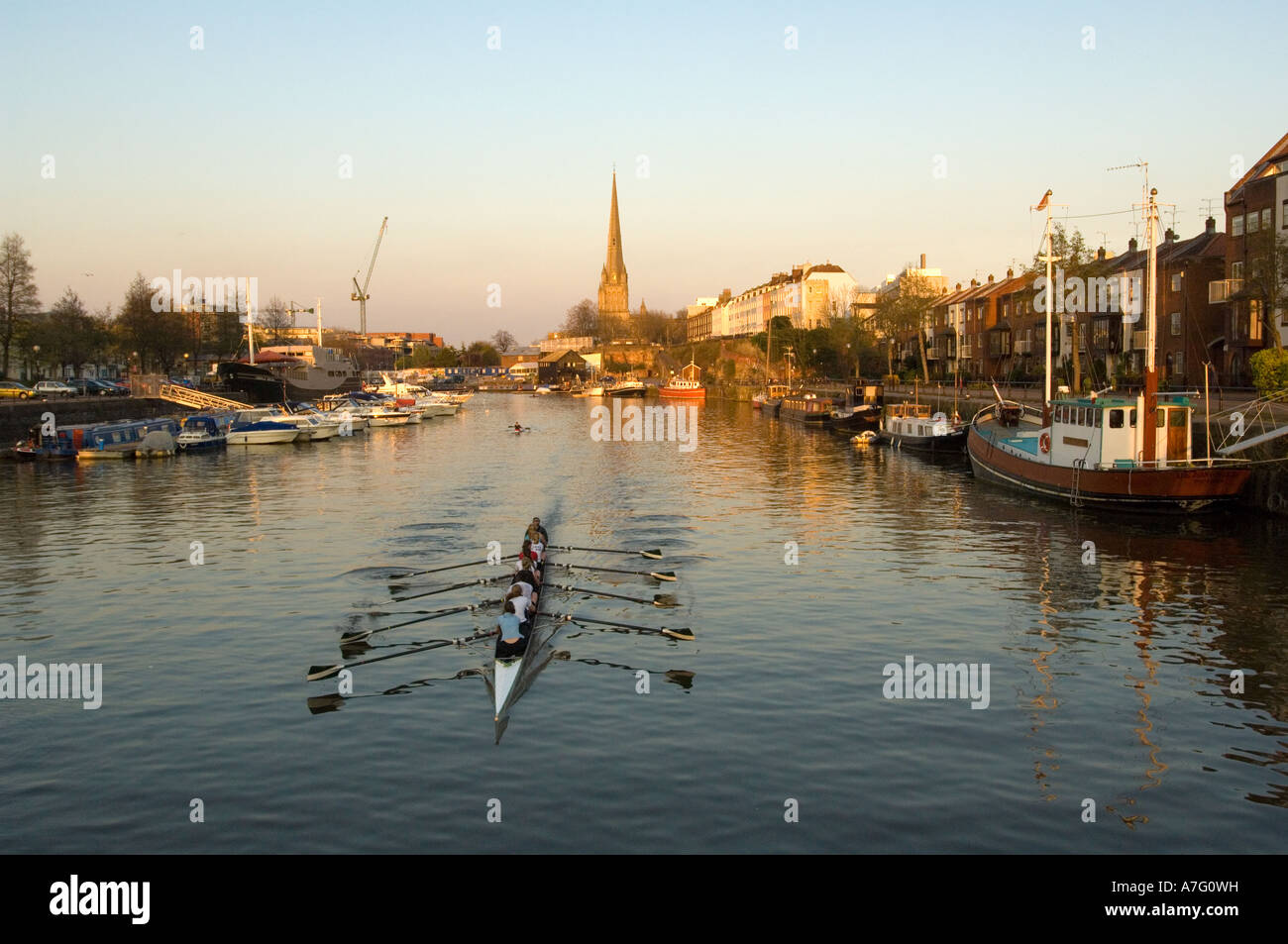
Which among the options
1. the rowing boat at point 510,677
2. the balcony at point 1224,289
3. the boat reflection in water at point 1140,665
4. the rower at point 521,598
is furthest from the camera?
the balcony at point 1224,289

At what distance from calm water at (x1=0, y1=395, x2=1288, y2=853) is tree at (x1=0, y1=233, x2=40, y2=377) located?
2360 inches

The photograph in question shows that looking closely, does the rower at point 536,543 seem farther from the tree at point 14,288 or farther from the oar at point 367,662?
the tree at point 14,288

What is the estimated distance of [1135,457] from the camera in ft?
137

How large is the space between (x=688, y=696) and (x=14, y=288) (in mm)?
95630

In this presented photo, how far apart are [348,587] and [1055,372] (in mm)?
77723

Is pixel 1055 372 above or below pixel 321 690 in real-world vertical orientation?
above

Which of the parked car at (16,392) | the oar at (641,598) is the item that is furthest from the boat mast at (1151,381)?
the parked car at (16,392)

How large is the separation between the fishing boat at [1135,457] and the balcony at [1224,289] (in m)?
24.4

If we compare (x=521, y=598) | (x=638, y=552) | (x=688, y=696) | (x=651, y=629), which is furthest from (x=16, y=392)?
(x=688, y=696)

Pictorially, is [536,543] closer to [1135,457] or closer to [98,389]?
[1135,457]

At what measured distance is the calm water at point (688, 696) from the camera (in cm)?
1520
